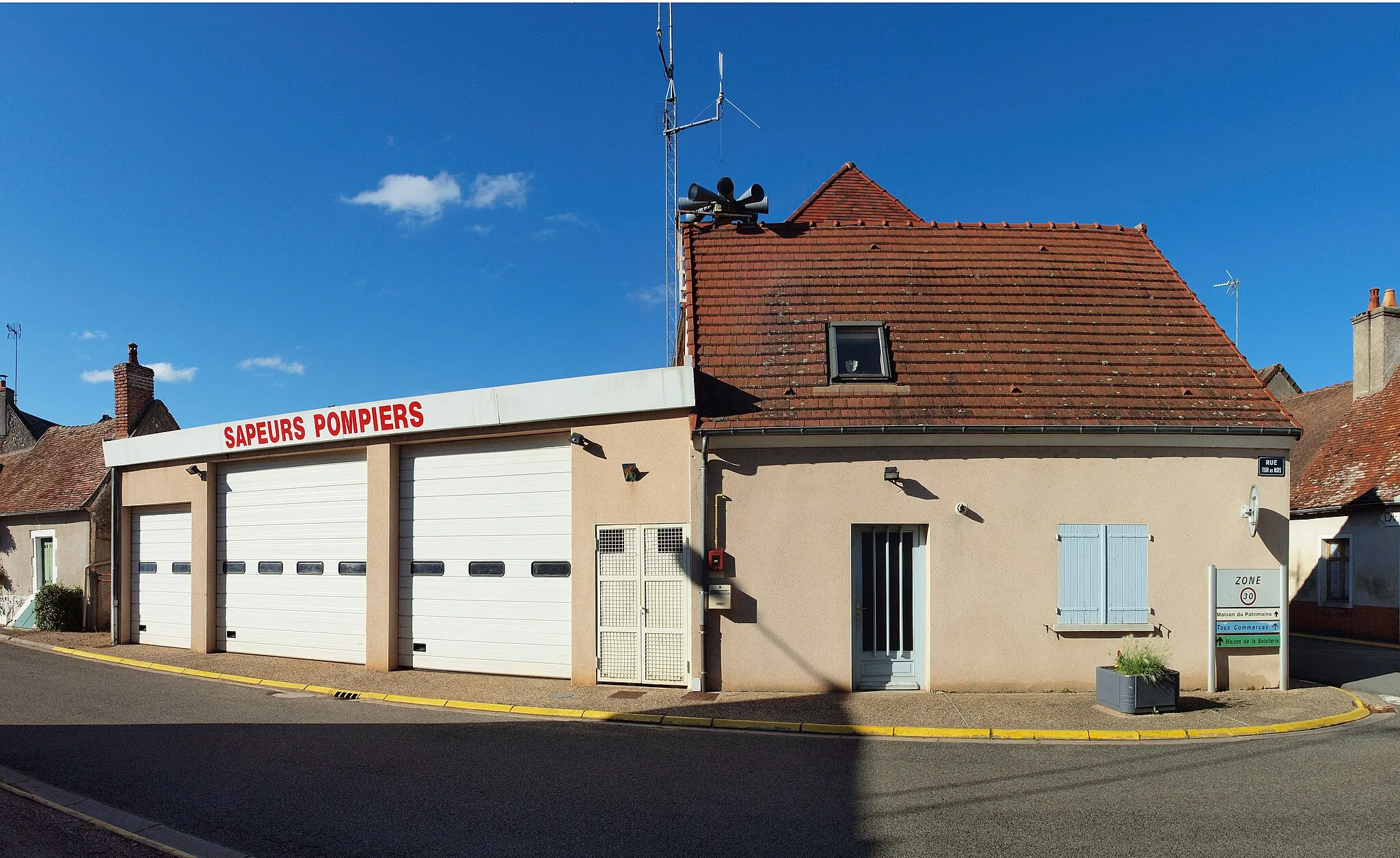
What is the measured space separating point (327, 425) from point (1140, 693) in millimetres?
12359

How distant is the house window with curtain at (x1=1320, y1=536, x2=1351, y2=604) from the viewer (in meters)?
18.0

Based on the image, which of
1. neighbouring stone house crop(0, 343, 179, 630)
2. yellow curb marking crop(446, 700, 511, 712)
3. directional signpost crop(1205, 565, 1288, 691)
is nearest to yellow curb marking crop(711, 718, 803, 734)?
yellow curb marking crop(446, 700, 511, 712)

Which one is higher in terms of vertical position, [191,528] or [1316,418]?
[1316,418]

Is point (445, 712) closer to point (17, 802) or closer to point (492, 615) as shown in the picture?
point (492, 615)

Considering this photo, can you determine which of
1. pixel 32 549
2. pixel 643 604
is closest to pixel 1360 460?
pixel 643 604

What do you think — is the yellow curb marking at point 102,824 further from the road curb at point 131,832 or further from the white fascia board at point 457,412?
the white fascia board at point 457,412

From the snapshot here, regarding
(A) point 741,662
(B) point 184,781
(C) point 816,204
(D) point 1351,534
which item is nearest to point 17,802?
(B) point 184,781

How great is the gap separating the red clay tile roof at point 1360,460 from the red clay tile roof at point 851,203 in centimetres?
1119

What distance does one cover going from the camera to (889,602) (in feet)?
36.2

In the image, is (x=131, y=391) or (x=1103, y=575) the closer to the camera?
(x=1103, y=575)

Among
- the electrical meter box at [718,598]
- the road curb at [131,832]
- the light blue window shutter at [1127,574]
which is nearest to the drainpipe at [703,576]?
the electrical meter box at [718,598]

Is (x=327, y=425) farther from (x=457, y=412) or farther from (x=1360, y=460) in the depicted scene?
(x=1360, y=460)

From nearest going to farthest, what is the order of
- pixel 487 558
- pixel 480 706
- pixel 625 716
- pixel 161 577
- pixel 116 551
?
pixel 625 716
pixel 480 706
pixel 487 558
pixel 161 577
pixel 116 551

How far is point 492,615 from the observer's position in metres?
12.5
